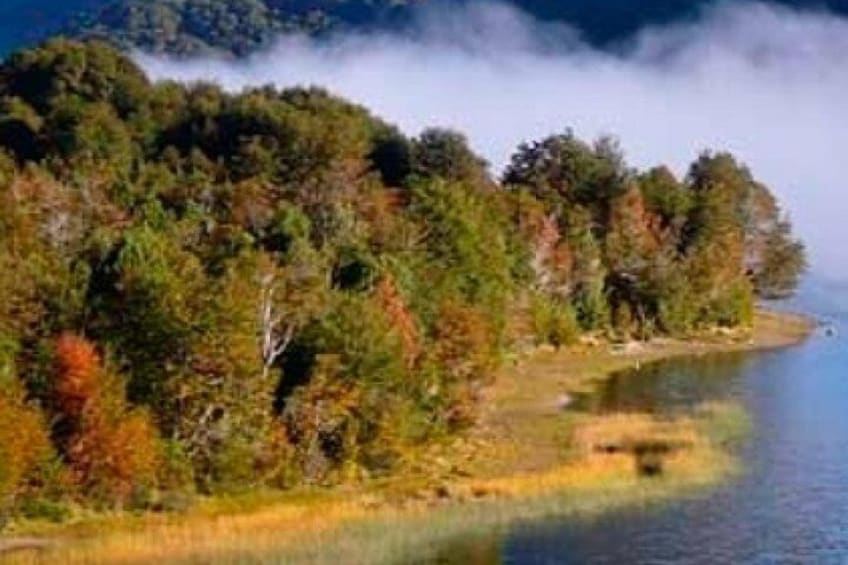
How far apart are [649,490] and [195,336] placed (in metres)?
17.5

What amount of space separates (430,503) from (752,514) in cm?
1116

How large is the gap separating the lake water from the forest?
1085 cm

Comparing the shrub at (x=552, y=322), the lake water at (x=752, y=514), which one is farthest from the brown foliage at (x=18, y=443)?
the shrub at (x=552, y=322)

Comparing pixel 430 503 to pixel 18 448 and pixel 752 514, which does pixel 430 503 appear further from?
pixel 18 448

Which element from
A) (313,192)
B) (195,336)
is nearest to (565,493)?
(195,336)

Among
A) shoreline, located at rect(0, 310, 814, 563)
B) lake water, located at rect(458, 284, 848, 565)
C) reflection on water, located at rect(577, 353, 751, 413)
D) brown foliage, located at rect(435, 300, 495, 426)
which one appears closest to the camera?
lake water, located at rect(458, 284, 848, 565)

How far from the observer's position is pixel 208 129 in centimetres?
13775

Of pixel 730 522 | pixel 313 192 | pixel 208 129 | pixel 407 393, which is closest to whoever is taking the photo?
pixel 730 522

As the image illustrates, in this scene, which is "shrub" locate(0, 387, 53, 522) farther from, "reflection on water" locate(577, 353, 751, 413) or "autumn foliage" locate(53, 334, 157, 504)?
"reflection on water" locate(577, 353, 751, 413)

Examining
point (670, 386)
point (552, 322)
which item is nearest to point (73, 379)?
point (670, 386)

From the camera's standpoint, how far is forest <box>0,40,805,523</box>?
64.5 meters

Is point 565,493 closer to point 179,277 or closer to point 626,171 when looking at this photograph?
point 179,277

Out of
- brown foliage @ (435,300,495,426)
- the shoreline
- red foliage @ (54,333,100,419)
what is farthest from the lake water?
red foliage @ (54,333,100,419)

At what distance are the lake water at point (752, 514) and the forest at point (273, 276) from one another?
10854 millimetres
